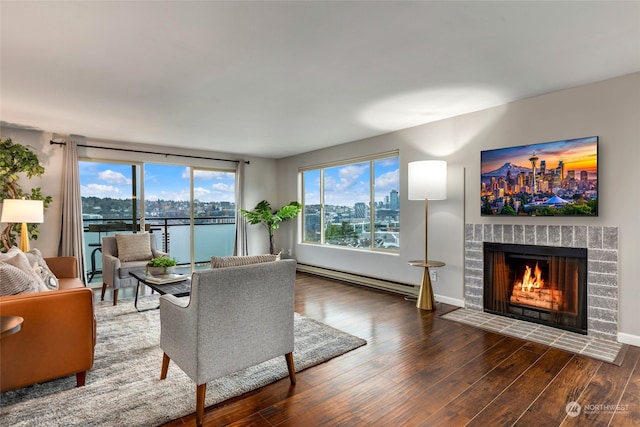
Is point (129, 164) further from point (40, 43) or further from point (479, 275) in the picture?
point (479, 275)

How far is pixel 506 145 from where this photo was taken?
371cm

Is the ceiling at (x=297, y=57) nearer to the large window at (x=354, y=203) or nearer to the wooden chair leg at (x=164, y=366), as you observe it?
the large window at (x=354, y=203)

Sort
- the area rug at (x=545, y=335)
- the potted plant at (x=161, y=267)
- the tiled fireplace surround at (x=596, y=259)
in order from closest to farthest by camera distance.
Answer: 1. the area rug at (x=545, y=335)
2. the tiled fireplace surround at (x=596, y=259)
3. the potted plant at (x=161, y=267)

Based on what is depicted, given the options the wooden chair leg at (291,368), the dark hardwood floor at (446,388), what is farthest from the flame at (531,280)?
the wooden chair leg at (291,368)

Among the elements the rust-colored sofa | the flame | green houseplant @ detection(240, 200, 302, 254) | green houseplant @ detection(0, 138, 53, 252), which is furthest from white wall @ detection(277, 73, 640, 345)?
green houseplant @ detection(0, 138, 53, 252)

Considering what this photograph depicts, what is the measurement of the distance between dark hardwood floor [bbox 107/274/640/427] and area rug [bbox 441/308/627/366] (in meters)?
0.12

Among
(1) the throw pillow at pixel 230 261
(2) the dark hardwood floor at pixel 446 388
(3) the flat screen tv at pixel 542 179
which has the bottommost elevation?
(2) the dark hardwood floor at pixel 446 388

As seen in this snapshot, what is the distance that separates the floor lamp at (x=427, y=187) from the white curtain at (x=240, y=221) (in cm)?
374

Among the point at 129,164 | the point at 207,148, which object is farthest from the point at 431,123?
the point at 129,164

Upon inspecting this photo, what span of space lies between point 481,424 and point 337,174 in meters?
4.72

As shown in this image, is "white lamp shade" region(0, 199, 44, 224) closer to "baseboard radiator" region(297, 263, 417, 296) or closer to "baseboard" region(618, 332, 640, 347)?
"baseboard radiator" region(297, 263, 417, 296)

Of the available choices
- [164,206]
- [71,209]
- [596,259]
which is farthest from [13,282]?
→ [596,259]

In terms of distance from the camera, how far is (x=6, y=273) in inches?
87.0

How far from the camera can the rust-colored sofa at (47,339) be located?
2047mm
